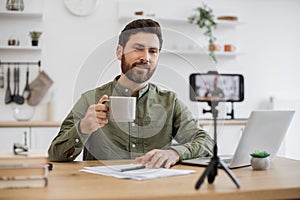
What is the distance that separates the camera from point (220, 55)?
486 centimetres

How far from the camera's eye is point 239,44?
4.95m

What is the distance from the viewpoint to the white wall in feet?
14.5

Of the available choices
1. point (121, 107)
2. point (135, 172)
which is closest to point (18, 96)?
point (121, 107)

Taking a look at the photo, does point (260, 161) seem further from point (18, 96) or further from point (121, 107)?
point (18, 96)

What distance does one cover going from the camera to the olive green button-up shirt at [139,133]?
1.94 meters

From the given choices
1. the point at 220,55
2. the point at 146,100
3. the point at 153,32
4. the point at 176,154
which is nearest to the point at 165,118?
the point at 146,100

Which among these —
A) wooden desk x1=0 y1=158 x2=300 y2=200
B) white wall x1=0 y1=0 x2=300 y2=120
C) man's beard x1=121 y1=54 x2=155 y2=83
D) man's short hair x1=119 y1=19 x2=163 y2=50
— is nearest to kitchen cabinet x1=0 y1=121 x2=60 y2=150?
white wall x1=0 y1=0 x2=300 y2=120

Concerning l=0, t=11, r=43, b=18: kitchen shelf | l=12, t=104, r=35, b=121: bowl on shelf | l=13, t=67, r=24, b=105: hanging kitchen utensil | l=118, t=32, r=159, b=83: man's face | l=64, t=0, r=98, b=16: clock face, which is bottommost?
l=12, t=104, r=35, b=121: bowl on shelf

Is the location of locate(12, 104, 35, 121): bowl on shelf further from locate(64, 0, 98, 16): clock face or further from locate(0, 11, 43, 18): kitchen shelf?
locate(64, 0, 98, 16): clock face

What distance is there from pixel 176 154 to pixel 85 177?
18.1 inches

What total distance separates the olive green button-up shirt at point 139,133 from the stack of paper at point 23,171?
0.51 meters

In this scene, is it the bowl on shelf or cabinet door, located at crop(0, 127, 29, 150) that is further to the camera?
the bowl on shelf

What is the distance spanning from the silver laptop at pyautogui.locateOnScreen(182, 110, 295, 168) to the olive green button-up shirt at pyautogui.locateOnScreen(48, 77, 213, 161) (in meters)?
0.20

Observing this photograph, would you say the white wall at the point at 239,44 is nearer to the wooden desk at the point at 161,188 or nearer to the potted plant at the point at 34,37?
the potted plant at the point at 34,37
